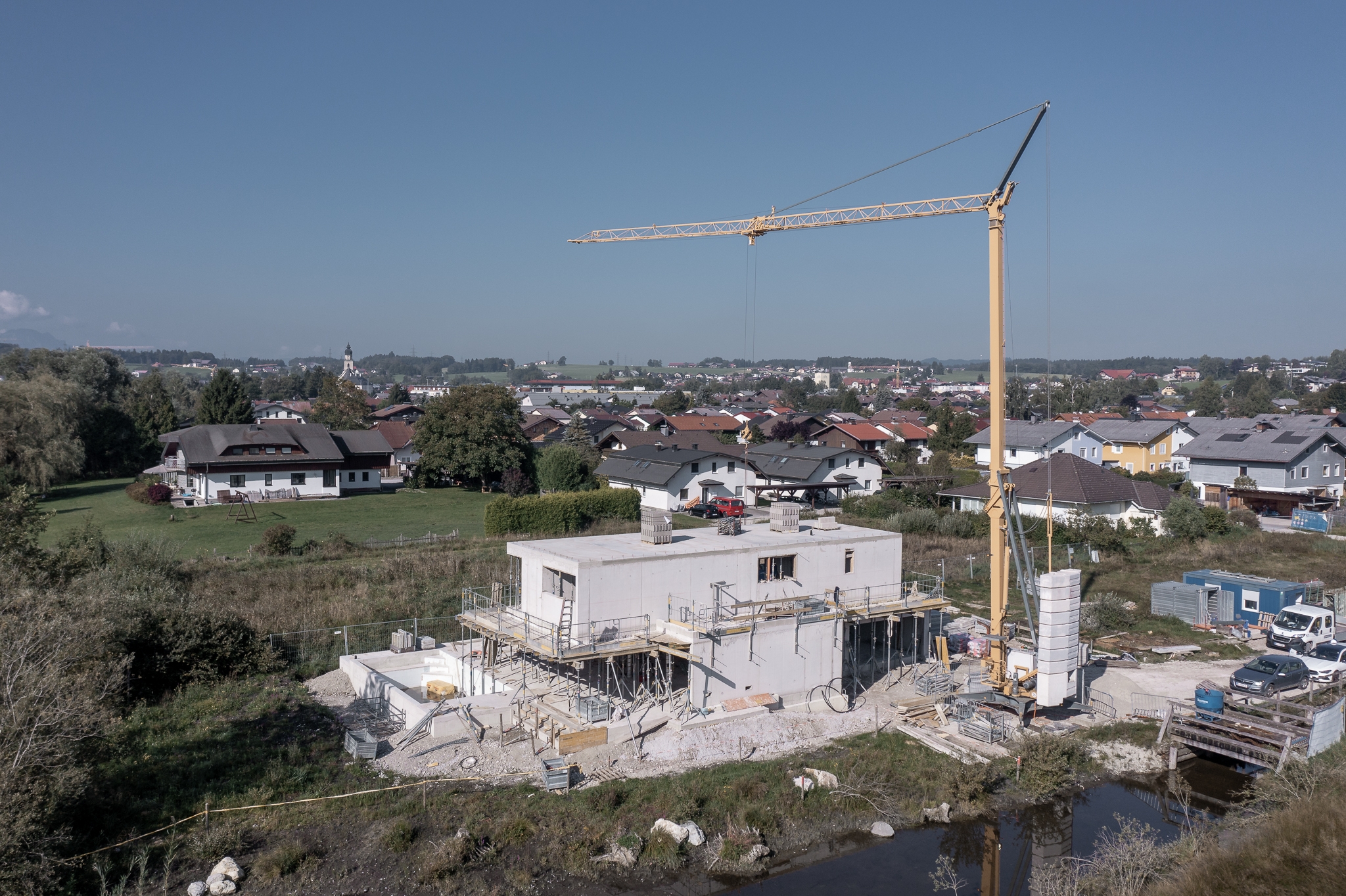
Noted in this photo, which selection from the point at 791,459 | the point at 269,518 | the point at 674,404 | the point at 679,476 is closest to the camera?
the point at 269,518

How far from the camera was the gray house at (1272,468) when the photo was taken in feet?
178

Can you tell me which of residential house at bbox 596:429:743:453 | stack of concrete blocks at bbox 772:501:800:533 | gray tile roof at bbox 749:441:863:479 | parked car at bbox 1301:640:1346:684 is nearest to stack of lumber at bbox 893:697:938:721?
stack of concrete blocks at bbox 772:501:800:533

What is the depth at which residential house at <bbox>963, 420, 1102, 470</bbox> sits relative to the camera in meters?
63.0

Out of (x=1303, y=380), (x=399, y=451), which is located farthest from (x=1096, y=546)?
(x=1303, y=380)

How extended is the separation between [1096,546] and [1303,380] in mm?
182862

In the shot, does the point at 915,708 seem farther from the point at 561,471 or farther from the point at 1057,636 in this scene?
the point at 561,471

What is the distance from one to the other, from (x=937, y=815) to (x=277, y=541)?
29.8 metres

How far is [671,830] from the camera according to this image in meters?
16.0

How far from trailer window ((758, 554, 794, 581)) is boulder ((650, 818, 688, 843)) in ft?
27.2

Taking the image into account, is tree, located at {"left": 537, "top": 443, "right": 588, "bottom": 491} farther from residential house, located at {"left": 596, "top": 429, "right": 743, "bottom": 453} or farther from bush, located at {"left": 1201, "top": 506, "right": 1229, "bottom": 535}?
bush, located at {"left": 1201, "top": 506, "right": 1229, "bottom": 535}

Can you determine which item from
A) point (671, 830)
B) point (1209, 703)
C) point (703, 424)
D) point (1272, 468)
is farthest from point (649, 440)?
point (671, 830)

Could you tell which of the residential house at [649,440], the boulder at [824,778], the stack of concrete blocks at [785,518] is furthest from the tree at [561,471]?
the boulder at [824,778]

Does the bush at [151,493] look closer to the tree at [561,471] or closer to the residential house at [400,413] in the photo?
the tree at [561,471]

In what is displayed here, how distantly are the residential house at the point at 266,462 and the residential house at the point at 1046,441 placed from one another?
45164 mm
